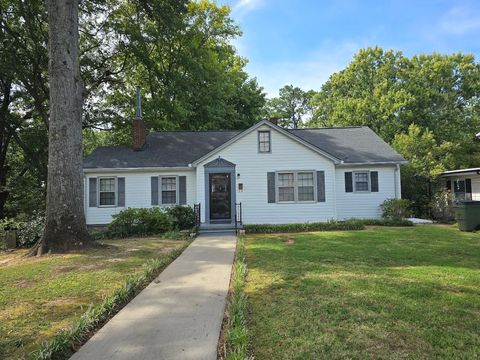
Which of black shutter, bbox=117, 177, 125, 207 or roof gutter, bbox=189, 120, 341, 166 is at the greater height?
roof gutter, bbox=189, 120, 341, 166

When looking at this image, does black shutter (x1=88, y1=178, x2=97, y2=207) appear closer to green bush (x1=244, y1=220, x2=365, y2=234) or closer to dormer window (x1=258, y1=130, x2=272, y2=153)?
green bush (x1=244, y1=220, x2=365, y2=234)

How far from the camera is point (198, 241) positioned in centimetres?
1209

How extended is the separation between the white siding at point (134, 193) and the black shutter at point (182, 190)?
0.46ft

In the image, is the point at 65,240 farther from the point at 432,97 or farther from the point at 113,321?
the point at 432,97

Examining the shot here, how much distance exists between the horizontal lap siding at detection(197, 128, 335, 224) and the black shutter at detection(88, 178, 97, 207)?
5103 mm

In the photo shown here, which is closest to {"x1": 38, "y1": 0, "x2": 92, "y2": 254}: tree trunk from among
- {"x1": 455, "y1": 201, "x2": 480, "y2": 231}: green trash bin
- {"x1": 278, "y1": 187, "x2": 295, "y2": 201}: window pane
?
{"x1": 278, "y1": 187, "x2": 295, "y2": 201}: window pane

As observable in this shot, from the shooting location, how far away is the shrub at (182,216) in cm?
1532

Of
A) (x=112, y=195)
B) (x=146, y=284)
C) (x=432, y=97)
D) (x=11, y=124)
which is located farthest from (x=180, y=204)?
(x=432, y=97)

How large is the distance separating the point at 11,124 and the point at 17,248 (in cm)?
A: 1295

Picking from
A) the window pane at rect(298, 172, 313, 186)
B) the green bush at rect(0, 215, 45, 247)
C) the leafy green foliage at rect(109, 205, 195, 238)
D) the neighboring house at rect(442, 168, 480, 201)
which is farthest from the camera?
the neighboring house at rect(442, 168, 480, 201)

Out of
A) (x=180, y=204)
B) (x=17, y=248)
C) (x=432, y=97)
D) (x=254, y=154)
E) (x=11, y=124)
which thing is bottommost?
(x=17, y=248)

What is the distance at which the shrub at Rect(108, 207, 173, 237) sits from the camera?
13945 millimetres

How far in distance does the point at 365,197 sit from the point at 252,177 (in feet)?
18.2

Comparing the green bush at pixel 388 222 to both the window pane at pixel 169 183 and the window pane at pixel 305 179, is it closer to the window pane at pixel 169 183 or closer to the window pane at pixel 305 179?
the window pane at pixel 305 179
